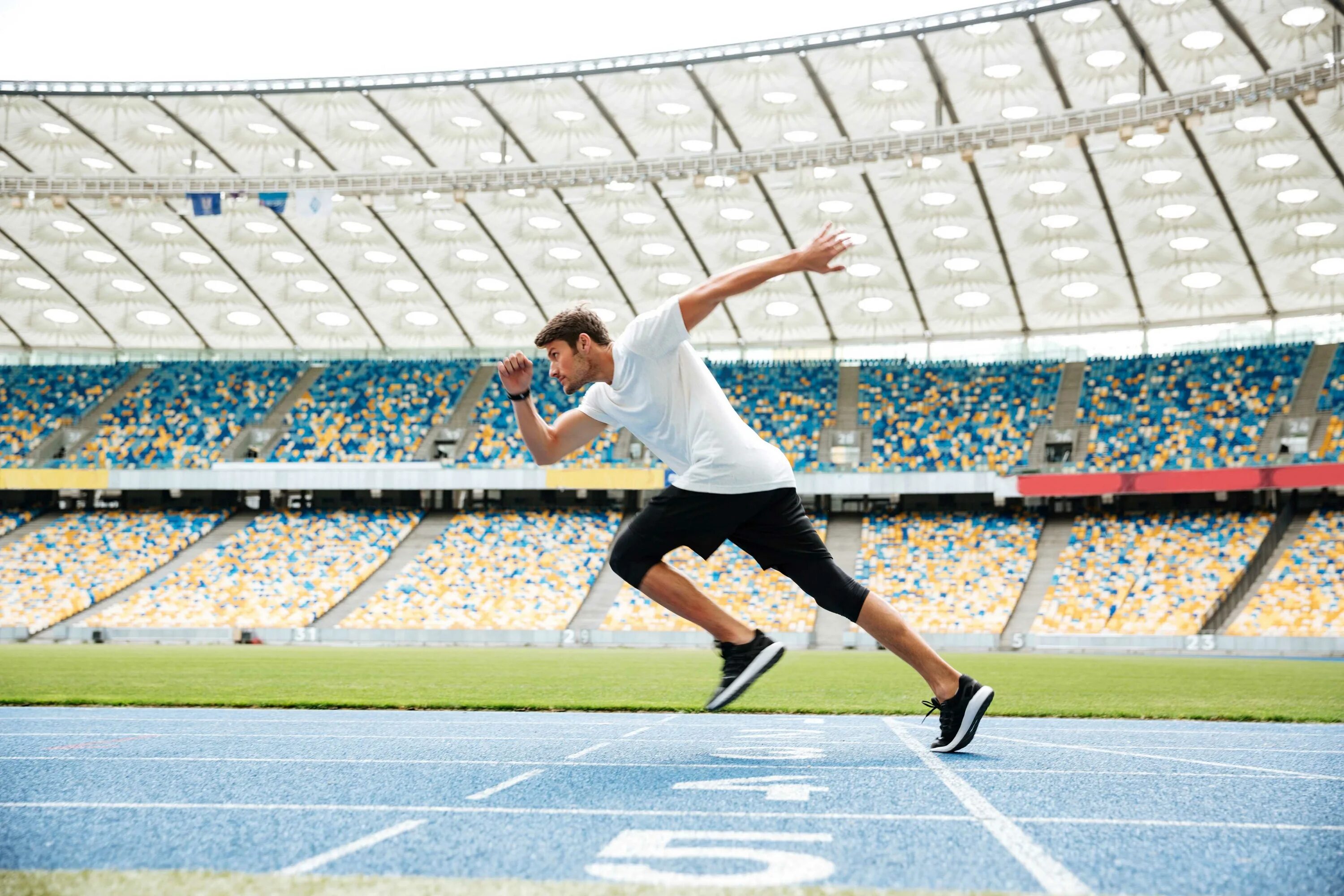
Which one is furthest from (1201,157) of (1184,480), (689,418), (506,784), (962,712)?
(506,784)

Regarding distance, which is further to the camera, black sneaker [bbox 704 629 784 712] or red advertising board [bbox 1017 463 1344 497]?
red advertising board [bbox 1017 463 1344 497]

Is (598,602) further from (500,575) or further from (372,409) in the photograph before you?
(372,409)

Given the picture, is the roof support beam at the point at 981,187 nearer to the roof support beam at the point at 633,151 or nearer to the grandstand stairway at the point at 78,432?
the roof support beam at the point at 633,151

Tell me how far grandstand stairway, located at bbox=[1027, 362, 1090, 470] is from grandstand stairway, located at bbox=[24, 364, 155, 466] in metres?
34.8

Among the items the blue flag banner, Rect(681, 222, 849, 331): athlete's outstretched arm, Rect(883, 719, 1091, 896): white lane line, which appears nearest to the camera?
Rect(883, 719, 1091, 896): white lane line

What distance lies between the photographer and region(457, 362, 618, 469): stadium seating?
39.9m

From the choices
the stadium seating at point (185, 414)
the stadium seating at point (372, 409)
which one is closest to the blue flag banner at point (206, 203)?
the stadium seating at point (372, 409)

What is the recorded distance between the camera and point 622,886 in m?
2.36

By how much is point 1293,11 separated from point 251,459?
3547 centimetres

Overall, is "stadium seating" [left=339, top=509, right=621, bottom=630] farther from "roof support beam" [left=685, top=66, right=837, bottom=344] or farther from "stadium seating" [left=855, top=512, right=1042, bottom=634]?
"roof support beam" [left=685, top=66, right=837, bottom=344]

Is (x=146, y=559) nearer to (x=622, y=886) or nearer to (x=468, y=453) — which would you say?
(x=468, y=453)

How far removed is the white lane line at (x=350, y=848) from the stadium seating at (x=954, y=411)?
118ft

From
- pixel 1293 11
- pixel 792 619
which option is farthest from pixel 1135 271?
pixel 792 619

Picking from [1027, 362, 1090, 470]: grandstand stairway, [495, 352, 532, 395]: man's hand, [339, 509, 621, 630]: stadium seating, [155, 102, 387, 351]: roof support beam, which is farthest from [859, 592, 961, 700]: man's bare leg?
[1027, 362, 1090, 470]: grandstand stairway
